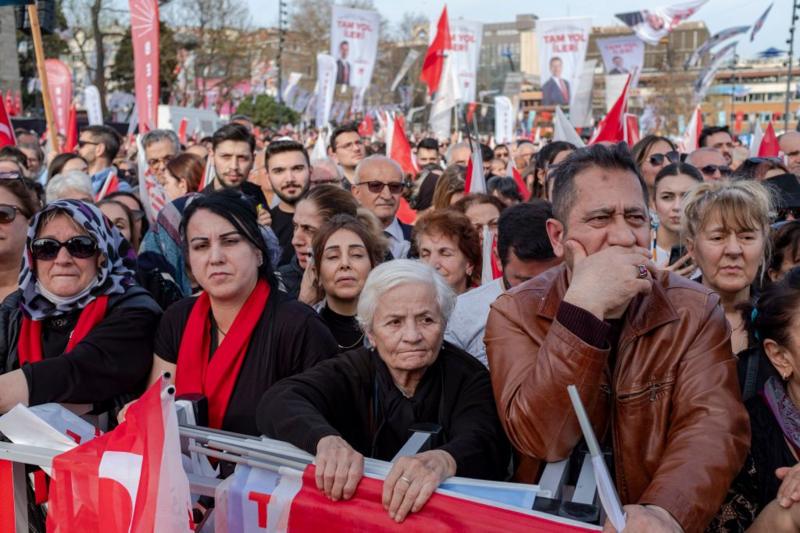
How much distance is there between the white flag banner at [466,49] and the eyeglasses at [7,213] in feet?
52.5

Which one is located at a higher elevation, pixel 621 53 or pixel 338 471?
pixel 621 53

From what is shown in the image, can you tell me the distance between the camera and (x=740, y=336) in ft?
10.5

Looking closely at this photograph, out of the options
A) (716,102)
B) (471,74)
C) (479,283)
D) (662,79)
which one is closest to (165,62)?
(471,74)

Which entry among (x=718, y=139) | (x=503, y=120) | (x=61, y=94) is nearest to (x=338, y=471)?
(x=718, y=139)

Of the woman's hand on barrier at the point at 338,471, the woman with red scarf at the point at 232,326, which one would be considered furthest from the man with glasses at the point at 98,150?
the woman's hand on barrier at the point at 338,471

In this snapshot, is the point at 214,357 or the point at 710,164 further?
the point at 710,164

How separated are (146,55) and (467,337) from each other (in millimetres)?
8155

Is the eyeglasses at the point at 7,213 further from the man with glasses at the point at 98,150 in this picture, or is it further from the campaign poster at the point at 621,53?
the campaign poster at the point at 621,53

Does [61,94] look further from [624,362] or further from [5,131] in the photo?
[624,362]

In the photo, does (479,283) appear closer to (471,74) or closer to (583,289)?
(583,289)

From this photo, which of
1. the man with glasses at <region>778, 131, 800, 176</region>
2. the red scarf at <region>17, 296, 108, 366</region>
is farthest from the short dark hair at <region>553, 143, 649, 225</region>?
the man with glasses at <region>778, 131, 800, 176</region>

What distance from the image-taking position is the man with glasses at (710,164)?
263 inches

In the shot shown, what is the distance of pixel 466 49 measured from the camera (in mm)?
19453

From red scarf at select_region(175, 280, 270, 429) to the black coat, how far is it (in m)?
0.38
